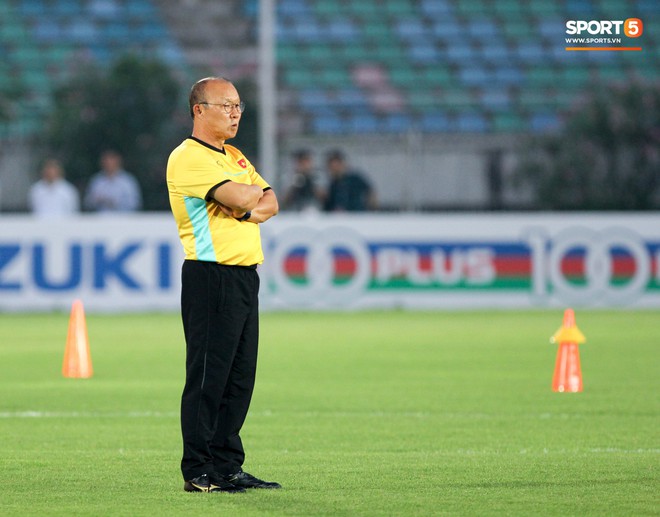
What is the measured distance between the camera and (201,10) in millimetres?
33438

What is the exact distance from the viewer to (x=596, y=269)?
826 inches

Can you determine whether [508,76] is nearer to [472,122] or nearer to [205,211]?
[472,122]

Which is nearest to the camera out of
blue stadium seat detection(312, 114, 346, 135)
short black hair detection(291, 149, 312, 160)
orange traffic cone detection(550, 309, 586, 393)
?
orange traffic cone detection(550, 309, 586, 393)

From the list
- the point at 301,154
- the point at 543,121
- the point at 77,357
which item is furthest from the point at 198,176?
the point at 543,121

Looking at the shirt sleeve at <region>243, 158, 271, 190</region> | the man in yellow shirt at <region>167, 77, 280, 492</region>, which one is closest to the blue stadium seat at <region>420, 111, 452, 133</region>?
the shirt sleeve at <region>243, 158, 271, 190</region>

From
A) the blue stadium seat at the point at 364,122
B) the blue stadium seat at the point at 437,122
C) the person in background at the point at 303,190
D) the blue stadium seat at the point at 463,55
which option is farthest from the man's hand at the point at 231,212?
the blue stadium seat at the point at 463,55

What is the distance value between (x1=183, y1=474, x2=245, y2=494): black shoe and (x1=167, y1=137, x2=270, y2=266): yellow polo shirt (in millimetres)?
1059

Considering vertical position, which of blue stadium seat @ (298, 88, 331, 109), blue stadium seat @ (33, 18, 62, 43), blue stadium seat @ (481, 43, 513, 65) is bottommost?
blue stadium seat @ (298, 88, 331, 109)

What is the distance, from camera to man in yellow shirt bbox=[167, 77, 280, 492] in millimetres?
6770

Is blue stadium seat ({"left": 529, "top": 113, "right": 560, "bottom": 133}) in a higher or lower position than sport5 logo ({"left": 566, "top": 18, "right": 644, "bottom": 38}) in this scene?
lower

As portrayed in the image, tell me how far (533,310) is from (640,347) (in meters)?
Answer: 5.59

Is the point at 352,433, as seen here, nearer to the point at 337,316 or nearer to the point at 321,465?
the point at 321,465

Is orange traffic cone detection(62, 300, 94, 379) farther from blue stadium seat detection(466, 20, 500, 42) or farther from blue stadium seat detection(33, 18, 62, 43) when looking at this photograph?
blue stadium seat detection(466, 20, 500, 42)

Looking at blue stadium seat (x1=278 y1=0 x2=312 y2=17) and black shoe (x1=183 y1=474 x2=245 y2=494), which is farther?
blue stadium seat (x1=278 y1=0 x2=312 y2=17)
